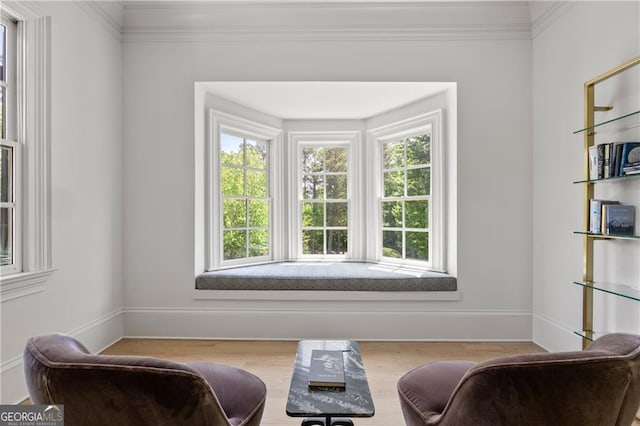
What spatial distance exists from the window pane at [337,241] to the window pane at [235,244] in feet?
3.21

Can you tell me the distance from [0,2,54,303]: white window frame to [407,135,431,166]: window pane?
10.1 ft

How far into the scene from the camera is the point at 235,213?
372cm

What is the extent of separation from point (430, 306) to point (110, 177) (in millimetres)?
3012

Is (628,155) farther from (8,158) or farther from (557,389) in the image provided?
(8,158)

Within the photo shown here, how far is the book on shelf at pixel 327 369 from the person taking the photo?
1439 millimetres

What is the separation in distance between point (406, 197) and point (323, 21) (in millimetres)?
1863

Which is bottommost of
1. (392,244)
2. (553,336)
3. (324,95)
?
(553,336)

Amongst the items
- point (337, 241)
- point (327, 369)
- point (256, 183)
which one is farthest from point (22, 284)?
point (337, 241)

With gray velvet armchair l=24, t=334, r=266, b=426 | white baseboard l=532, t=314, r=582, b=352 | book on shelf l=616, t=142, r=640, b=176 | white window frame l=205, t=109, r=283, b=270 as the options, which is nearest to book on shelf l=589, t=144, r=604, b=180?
book on shelf l=616, t=142, r=640, b=176

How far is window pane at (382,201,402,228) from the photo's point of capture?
380 cm

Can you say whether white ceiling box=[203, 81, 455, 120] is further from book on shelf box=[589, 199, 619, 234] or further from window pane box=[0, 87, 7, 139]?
book on shelf box=[589, 199, 619, 234]

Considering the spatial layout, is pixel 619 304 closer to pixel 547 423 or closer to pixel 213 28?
pixel 547 423

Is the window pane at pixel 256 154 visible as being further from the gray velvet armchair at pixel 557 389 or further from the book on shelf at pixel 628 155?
the gray velvet armchair at pixel 557 389

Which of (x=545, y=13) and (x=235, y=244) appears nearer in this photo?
(x=545, y=13)
